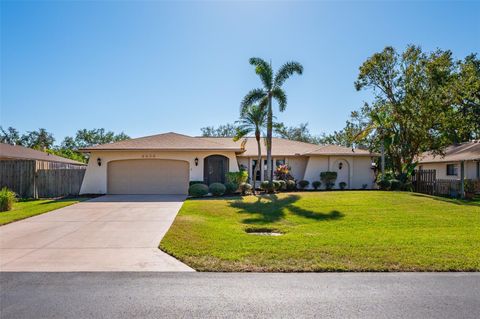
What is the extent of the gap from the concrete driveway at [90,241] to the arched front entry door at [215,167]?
666cm

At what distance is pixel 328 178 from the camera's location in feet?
70.7

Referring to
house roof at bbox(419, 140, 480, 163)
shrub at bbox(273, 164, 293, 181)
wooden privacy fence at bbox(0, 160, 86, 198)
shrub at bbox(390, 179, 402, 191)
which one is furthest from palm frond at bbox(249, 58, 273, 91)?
house roof at bbox(419, 140, 480, 163)

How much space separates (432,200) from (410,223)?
556 cm

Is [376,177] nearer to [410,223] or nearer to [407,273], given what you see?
[410,223]

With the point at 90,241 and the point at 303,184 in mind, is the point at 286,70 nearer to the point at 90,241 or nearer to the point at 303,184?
the point at 303,184

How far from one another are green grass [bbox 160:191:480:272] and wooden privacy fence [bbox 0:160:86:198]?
30.9 ft

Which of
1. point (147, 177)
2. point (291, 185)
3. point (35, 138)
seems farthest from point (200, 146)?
point (35, 138)

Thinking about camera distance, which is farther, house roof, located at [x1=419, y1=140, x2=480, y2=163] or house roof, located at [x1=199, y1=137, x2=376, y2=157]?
house roof, located at [x1=199, y1=137, x2=376, y2=157]

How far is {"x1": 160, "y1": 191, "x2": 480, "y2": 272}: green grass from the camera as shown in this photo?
20.3 ft

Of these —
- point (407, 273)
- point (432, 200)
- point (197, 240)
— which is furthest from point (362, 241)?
point (432, 200)

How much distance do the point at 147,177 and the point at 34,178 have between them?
20.5 feet

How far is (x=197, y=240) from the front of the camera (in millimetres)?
7945

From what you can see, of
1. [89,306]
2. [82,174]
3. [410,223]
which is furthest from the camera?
[82,174]

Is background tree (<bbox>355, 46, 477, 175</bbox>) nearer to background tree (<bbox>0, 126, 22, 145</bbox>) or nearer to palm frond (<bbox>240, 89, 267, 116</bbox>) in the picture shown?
palm frond (<bbox>240, 89, 267, 116</bbox>)
